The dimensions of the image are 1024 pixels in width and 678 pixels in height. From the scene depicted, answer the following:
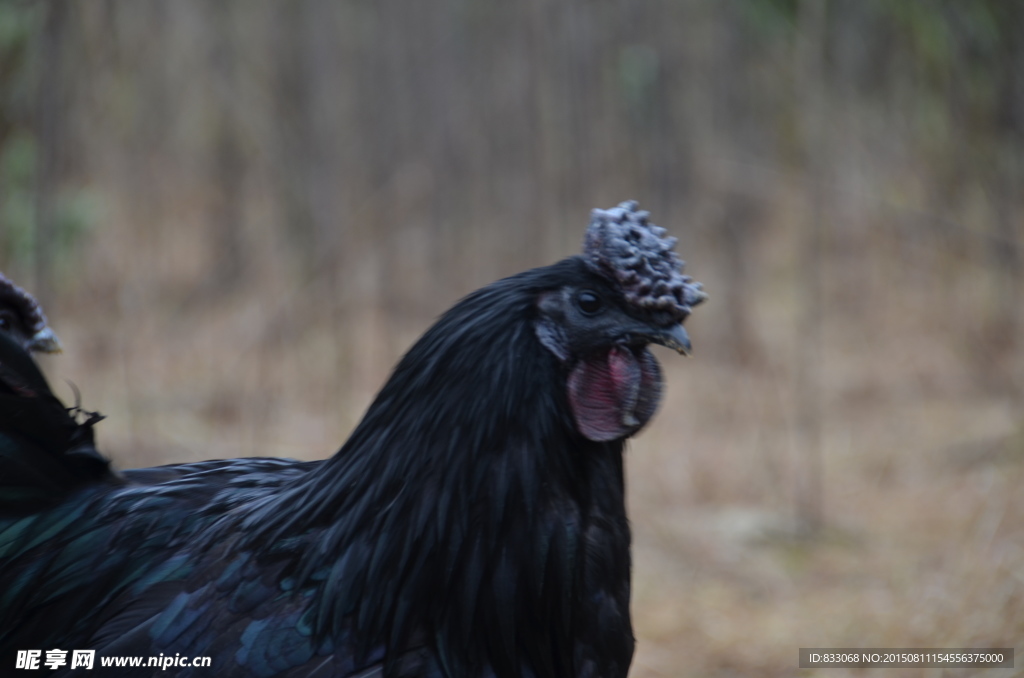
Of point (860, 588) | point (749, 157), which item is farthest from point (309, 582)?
point (749, 157)

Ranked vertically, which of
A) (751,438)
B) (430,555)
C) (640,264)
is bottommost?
(751,438)

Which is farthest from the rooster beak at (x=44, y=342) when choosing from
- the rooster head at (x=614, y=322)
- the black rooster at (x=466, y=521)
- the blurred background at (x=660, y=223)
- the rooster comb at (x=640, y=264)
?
the blurred background at (x=660, y=223)

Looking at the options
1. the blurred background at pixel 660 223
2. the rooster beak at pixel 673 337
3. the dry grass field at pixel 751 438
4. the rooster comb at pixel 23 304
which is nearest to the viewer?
the rooster beak at pixel 673 337

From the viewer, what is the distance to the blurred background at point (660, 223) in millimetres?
5297

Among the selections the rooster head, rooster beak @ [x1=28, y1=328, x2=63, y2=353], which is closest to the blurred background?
rooster beak @ [x1=28, y1=328, x2=63, y2=353]

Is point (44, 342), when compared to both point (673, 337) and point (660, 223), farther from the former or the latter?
point (660, 223)

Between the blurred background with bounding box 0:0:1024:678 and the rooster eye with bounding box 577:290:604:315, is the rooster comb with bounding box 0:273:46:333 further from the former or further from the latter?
the blurred background with bounding box 0:0:1024:678

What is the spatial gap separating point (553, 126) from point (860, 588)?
6429 mm

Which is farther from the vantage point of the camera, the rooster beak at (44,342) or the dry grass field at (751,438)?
the dry grass field at (751,438)

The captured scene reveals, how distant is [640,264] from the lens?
6.81 ft

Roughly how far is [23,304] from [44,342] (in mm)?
124

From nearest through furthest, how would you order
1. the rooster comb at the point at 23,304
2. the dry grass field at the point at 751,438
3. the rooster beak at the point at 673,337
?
the rooster beak at the point at 673,337, the rooster comb at the point at 23,304, the dry grass field at the point at 751,438

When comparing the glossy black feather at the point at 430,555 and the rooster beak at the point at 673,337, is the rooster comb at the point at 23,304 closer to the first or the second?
the glossy black feather at the point at 430,555

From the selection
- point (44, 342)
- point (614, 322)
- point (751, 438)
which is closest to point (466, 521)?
point (614, 322)
